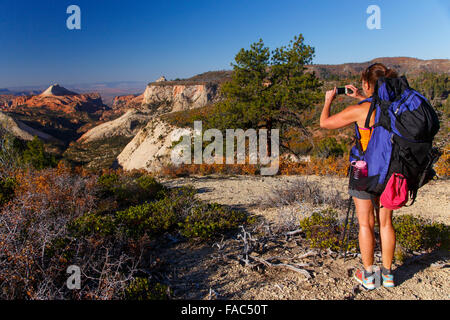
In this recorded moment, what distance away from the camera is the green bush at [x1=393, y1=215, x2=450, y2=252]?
287 centimetres

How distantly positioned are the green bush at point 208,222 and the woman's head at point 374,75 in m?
2.41

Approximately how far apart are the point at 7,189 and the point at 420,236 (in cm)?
658

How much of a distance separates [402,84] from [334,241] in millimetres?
1750

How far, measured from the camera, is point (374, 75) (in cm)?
215

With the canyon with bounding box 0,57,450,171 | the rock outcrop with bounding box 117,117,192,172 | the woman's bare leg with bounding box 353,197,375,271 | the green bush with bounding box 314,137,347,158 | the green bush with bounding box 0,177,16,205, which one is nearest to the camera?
the woman's bare leg with bounding box 353,197,375,271

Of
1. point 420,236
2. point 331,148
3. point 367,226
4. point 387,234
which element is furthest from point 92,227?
point 331,148

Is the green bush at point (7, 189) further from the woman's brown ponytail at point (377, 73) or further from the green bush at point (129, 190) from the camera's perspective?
the woman's brown ponytail at point (377, 73)

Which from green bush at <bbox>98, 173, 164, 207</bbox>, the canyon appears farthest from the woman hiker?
the canyon

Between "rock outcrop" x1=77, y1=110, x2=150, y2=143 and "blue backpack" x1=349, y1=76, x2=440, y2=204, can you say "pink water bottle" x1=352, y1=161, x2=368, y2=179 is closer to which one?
"blue backpack" x1=349, y1=76, x2=440, y2=204

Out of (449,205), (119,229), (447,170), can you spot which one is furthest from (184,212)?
(447,170)

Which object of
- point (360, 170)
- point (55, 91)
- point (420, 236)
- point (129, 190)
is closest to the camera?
point (360, 170)

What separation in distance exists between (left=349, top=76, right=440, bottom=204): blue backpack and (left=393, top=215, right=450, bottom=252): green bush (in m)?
1.10

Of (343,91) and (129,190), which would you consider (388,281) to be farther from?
(129,190)

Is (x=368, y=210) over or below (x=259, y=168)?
over
